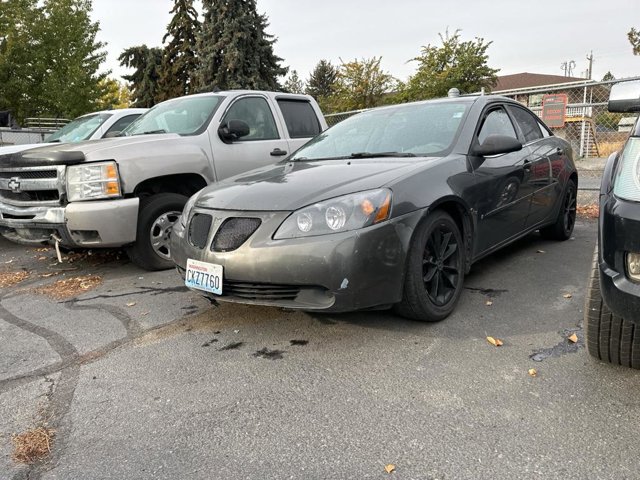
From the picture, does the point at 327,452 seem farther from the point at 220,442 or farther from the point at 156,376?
the point at 156,376

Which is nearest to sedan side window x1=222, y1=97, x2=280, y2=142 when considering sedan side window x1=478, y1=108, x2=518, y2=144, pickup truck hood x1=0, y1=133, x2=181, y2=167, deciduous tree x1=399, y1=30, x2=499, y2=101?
pickup truck hood x1=0, y1=133, x2=181, y2=167

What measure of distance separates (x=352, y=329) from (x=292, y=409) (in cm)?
98

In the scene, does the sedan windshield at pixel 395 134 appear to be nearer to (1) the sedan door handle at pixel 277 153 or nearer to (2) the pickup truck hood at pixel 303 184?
(2) the pickup truck hood at pixel 303 184

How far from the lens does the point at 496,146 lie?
3639 millimetres

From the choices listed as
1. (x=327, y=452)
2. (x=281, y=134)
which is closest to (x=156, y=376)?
(x=327, y=452)

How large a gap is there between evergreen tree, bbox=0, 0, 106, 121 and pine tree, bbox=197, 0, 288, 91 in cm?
523

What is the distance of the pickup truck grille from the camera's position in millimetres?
4523

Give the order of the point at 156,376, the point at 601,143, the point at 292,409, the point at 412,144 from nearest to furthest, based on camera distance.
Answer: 1. the point at 292,409
2. the point at 156,376
3. the point at 412,144
4. the point at 601,143

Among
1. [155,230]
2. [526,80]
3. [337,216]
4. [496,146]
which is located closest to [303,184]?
[337,216]

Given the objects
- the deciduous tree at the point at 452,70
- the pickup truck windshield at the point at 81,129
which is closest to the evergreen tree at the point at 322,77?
the deciduous tree at the point at 452,70

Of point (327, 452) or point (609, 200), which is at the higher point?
point (609, 200)

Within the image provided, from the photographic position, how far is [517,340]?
3064 mm

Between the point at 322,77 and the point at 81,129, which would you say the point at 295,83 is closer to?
the point at 322,77

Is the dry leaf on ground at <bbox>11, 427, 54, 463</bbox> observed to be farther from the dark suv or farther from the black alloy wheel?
the dark suv
